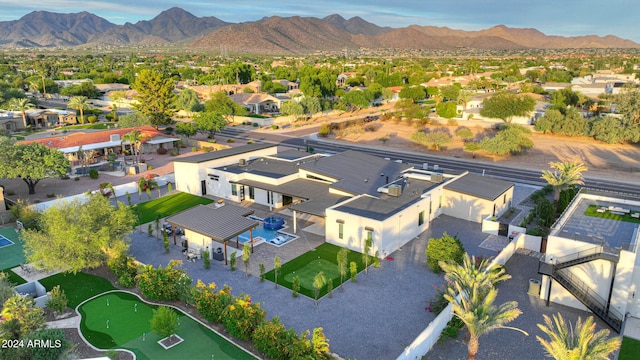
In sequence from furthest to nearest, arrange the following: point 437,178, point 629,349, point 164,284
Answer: point 437,178 < point 164,284 < point 629,349

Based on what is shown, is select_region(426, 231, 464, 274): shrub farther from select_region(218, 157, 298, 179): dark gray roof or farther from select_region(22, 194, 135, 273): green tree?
select_region(22, 194, 135, 273): green tree

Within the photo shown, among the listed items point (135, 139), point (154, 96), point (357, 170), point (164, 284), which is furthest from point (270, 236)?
point (154, 96)

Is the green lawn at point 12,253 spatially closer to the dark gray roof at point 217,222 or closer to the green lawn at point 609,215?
the dark gray roof at point 217,222

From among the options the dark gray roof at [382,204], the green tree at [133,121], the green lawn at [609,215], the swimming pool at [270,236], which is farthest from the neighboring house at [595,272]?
the green tree at [133,121]

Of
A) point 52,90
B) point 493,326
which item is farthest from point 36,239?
point 52,90

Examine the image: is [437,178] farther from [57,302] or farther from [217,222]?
[57,302]

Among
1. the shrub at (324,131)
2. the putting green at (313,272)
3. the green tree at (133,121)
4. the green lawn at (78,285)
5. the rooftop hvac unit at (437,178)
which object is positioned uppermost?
the green tree at (133,121)

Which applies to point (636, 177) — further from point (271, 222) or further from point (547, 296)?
point (271, 222)

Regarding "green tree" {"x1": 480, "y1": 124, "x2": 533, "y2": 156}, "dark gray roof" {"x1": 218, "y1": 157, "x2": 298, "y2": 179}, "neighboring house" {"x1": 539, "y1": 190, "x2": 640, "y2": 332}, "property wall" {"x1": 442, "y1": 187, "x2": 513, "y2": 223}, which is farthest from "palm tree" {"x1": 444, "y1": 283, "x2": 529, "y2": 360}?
"green tree" {"x1": 480, "y1": 124, "x2": 533, "y2": 156}

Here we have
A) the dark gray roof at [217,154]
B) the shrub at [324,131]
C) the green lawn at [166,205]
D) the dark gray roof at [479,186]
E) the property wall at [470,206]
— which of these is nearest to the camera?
the property wall at [470,206]
